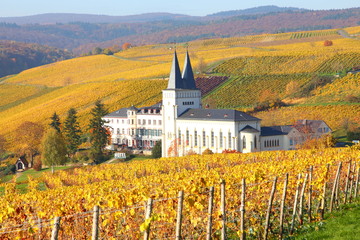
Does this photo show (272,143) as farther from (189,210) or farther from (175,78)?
(189,210)

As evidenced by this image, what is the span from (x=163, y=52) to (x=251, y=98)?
7959 centimetres

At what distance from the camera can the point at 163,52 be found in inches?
6624

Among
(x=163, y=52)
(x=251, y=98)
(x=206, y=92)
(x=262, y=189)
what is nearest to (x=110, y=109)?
(x=206, y=92)

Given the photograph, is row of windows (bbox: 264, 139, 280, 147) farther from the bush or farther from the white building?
the bush

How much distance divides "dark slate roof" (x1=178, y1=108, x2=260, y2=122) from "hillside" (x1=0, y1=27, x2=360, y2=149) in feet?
35.0

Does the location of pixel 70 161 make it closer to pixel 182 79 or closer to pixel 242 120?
pixel 182 79

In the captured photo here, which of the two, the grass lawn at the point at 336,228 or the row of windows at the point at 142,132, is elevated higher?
the grass lawn at the point at 336,228

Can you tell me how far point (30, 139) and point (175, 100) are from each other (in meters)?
19.7

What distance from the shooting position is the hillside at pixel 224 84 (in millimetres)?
84438

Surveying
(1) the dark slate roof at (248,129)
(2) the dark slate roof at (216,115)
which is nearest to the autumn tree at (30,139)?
(2) the dark slate roof at (216,115)

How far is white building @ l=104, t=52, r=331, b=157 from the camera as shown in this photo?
64688 millimetres

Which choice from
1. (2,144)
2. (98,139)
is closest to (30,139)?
(2,144)

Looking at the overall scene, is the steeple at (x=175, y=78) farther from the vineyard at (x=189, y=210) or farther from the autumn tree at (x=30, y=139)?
the vineyard at (x=189, y=210)

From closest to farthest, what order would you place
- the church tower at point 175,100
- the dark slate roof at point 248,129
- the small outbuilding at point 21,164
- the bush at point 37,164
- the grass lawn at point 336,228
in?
the grass lawn at point 336,228, the dark slate roof at point 248,129, the bush at point 37,164, the small outbuilding at point 21,164, the church tower at point 175,100
